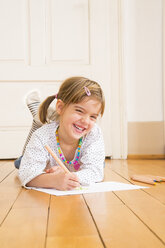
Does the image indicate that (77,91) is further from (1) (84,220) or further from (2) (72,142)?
(1) (84,220)

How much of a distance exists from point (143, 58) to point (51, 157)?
4.14 feet

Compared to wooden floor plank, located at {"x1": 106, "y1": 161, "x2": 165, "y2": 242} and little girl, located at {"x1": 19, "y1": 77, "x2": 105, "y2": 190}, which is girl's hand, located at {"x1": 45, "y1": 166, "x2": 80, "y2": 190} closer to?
little girl, located at {"x1": 19, "y1": 77, "x2": 105, "y2": 190}

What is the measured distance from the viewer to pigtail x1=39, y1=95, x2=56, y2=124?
3.90 ft

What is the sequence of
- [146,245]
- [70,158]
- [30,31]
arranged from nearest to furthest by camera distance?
[146,245] → [70,158] → [30,31]

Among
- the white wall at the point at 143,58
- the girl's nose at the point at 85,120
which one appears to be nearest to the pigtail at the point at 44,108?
the girl's nose at the point at 85,120

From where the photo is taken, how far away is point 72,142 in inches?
45.3

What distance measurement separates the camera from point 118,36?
6.73 feet

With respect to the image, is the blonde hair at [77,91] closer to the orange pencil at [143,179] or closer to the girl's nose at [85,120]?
the girl's nose at [85,120]

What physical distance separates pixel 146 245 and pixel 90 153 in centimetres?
63

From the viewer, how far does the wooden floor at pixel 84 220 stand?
1.59ft

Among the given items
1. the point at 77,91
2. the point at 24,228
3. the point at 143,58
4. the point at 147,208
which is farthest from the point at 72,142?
the point at 143,58

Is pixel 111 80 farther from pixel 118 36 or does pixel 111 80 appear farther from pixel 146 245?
pixel 146 245

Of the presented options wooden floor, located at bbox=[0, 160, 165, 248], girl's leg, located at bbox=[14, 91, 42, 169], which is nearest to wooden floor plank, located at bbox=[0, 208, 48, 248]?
wooden floor, located at bbox=[0, 160, 165, 248]

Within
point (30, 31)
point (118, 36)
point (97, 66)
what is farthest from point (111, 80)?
point (30, 31)
